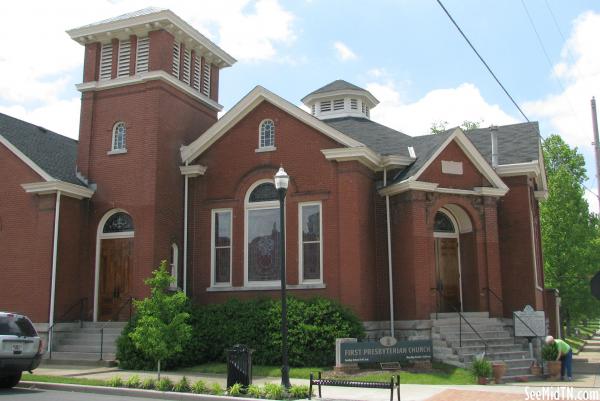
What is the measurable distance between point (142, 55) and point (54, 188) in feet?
18.2

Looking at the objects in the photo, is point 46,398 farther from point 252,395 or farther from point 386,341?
point 386,341

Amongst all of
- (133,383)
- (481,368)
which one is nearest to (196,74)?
(133,383)

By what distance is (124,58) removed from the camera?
2266 centimetres

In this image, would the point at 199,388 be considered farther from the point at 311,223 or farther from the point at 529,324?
the point at 529,324

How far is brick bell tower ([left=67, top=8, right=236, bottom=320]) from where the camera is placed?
69.1 feet

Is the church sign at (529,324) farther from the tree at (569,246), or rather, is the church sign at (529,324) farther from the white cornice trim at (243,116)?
the tree at (569,246)

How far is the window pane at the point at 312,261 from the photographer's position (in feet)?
65.5

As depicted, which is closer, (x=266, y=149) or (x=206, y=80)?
(x=266, y=149)

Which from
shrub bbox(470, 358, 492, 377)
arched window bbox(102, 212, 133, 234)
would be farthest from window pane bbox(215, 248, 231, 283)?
shrub bbox(470, 358, 492, 377)

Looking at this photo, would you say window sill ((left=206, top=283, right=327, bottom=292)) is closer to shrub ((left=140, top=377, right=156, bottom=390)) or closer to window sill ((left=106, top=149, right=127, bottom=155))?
window sill ((left=106, top=149, right=127, bottom=155))

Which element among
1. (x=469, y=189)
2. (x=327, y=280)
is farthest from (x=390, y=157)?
(x=327, y=280)

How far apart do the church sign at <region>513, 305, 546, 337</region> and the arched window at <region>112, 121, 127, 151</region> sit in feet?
45.8

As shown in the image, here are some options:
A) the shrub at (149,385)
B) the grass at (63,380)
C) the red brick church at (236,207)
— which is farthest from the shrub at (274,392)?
the red brick church at (236,207)

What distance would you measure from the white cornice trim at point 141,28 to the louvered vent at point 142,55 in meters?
0.41
